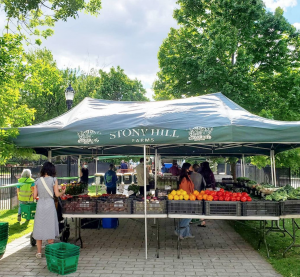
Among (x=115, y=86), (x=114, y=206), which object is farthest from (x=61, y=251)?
(x=115, y=86)

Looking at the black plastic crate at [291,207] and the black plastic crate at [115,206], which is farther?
the black plastic crate at [115,206]

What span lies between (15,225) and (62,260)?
194 inches

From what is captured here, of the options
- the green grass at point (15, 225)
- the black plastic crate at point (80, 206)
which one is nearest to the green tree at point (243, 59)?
the black plastic crate at point (80, 206)

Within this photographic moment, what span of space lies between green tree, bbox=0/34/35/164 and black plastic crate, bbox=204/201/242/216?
426cm

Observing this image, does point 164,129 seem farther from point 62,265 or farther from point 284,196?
point 62,265

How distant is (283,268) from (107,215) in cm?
353

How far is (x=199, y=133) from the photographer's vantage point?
559 cm

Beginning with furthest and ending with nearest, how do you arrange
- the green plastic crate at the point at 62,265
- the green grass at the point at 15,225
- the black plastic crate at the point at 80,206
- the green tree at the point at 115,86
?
1. the green tree at the point at 115,86
2. the green grass at the point at 15,225
3. the black plastic crate at the point at 80,206
4. the green plastic crate at the point at 62,265

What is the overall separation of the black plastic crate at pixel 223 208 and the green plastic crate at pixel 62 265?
2739 mm

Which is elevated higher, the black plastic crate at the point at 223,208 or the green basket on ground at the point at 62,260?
the black plastic crate at the point at 223,208

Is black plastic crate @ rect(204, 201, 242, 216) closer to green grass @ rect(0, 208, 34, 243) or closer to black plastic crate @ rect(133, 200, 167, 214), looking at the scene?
black plastic crate @ rect(133, 200, 167, 214)

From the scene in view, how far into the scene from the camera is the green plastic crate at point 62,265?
4.99m

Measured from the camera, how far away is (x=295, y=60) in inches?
591

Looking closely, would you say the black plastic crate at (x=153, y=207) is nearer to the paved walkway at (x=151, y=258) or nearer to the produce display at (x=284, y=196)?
the paved walkway at (x=151, y=258)
